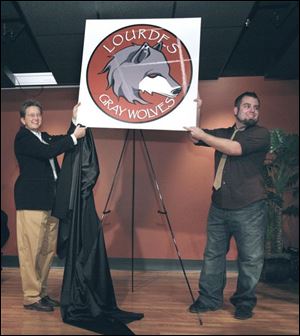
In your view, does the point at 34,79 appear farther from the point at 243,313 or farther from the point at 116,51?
the point at 243,313

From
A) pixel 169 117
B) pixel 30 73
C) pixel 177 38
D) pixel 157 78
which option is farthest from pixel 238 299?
pixel 30 73

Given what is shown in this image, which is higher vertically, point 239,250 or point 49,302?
point 239,250

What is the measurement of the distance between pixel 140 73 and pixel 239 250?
1.25 meters

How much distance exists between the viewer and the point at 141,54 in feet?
5.98

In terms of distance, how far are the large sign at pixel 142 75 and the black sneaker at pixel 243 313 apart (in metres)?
1.18

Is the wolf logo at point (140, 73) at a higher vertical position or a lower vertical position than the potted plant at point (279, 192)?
higher

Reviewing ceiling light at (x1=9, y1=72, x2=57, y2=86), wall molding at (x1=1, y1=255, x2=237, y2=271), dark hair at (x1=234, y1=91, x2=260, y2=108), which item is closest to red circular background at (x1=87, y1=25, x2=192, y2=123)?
dark hair at (x1=234, y1=91, x2=260, y2=108)

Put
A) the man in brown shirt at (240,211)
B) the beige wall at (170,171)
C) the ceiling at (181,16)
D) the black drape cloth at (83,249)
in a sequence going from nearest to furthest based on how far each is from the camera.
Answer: the black drape cloth at (83,249)
the man in brown shirt at (240,211)
the ceiling at (181,16)
the beige wall at (170,171)

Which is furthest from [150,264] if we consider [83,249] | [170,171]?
[83,249]

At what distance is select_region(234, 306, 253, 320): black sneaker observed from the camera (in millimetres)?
2000

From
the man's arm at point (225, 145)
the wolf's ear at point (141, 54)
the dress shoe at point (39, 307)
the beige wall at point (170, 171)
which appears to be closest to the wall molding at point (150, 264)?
the beige wall at point (170, 171)

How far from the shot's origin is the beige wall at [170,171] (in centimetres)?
343

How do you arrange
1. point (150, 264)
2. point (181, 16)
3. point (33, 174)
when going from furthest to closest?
point (150, 264)
point (181, 16)
point (33, 174)

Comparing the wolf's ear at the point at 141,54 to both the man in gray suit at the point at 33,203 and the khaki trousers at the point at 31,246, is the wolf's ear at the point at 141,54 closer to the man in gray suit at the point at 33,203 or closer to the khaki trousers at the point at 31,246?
the man in gray suit at the point at 33,203
